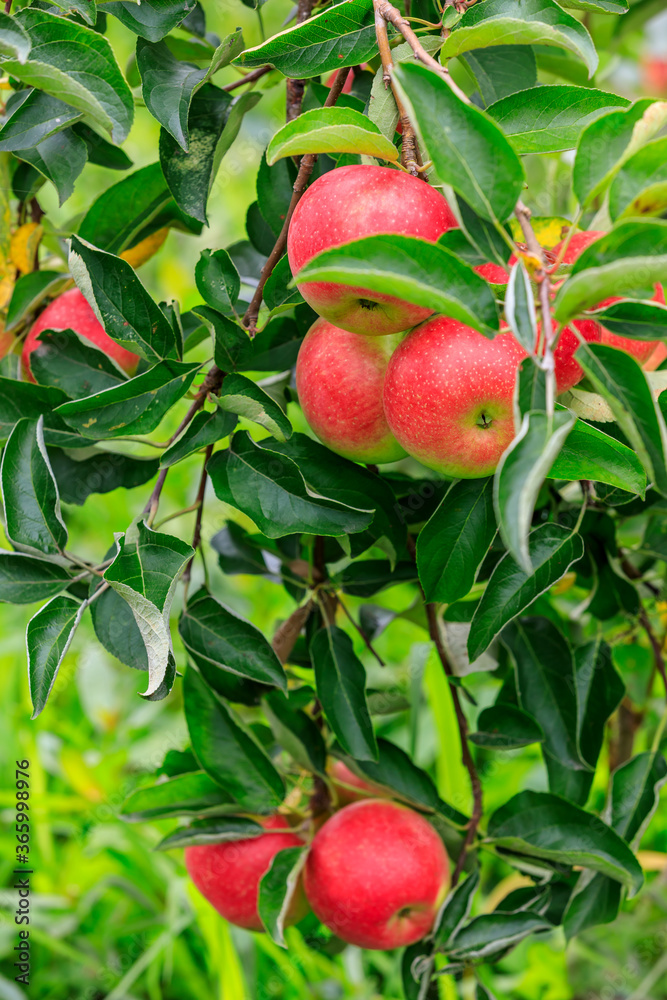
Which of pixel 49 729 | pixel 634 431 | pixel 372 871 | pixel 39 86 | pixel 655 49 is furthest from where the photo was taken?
pixel 655 49

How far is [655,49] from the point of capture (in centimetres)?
262

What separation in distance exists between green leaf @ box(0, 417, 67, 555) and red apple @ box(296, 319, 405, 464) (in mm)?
189

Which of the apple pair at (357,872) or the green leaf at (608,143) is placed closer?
the green leaf at (608,143)

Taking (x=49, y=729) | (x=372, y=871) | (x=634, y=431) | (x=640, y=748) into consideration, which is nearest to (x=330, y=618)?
(x=372, y=871)

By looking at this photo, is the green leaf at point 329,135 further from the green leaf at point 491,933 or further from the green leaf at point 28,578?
the green leaf at point 491,933

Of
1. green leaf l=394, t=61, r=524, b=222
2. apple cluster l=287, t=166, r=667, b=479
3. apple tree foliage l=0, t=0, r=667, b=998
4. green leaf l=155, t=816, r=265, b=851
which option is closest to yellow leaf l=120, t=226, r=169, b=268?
apple tree foliage l=0, t=0, r=667, b=998

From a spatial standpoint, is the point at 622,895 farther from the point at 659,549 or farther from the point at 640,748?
the point at 640,748

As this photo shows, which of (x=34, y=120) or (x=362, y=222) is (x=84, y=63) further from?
(x=362, y=222)

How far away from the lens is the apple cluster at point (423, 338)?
436 mm

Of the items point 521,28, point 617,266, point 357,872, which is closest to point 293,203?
point 521,28

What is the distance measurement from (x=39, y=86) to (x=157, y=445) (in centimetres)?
28

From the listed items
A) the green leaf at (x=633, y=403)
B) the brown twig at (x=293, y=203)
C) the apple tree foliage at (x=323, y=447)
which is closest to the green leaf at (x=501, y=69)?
the apple tree foliage at (x=323, y=447)

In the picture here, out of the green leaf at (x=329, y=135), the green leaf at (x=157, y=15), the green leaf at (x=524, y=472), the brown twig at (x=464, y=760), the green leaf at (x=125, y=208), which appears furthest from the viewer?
the brown twig at (x=464, y=760)

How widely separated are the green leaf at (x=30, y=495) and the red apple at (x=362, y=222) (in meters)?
0.23
